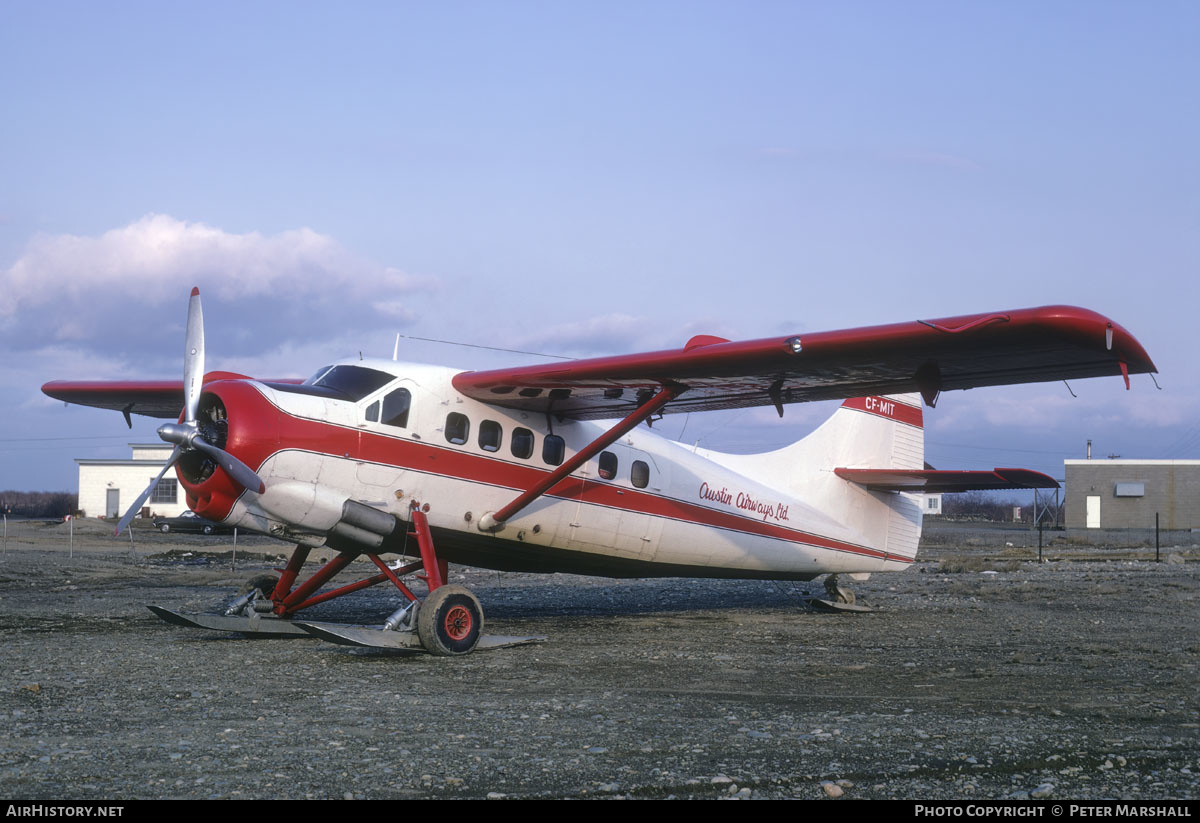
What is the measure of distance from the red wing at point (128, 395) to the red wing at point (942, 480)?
9762mm

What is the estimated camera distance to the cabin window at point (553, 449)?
1163 cm

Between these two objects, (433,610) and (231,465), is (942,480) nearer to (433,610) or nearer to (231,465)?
(433,610)

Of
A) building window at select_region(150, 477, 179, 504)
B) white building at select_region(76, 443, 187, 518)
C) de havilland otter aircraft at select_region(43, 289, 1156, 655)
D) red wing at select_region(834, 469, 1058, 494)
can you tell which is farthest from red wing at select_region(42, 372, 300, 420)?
white building at select_region(76, 443, 187, 518)

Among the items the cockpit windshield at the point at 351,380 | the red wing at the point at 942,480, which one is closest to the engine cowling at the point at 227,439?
the cockpit windshield at the point at 351,380

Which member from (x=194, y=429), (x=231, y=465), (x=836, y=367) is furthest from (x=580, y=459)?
(x=194, y=429)

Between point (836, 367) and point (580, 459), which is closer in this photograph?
point (836, 367)

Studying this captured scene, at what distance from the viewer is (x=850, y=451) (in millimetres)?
15344

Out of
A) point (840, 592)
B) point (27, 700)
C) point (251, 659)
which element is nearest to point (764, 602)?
point (840, 592)

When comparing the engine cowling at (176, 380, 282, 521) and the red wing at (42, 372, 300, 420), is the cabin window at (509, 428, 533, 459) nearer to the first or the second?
the engine cowling at (176, 380, 282, 521)

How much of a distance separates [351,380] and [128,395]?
5.49 m

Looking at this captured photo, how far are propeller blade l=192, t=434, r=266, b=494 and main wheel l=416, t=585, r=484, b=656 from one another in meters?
1.98

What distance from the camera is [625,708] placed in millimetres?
6680

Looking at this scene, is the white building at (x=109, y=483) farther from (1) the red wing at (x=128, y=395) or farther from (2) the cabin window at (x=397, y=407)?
(2) the cabin window at (x=397, y=407)

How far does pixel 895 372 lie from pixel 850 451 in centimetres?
532
